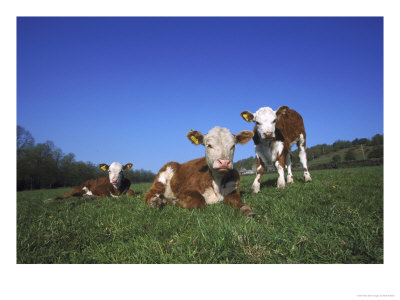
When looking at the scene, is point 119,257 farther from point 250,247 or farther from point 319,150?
point 319,150

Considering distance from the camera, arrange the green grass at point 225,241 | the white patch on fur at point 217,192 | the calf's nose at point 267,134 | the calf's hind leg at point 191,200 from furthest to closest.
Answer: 1. the calf's nose at point 267,134
2. the white patch on fur at point 217,192
3. the calf's hind leg at point 191,200
4. the green grass at point 225,241

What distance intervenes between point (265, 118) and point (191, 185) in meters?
2.82

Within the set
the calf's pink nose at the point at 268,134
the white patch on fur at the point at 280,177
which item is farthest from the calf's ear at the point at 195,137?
the white patch on fur at the point at 280,177

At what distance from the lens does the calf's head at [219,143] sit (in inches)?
143

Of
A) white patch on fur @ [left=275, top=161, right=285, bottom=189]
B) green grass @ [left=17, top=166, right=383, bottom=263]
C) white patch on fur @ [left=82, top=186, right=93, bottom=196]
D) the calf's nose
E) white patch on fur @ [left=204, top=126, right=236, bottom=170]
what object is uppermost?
the calf's nose

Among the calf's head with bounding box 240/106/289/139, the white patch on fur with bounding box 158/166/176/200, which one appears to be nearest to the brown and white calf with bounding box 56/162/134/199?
the white patch on fur with bounding box 158/166/176/200

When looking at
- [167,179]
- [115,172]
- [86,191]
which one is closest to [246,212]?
[167,179]

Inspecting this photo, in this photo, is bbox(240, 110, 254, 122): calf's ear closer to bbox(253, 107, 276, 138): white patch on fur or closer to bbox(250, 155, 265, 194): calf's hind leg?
bbox(253, 107, 276, 138): white patch on fur

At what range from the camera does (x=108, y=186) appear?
350 inches

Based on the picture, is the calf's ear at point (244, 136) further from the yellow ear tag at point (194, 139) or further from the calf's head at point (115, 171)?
the calf's head at point (115, 171)

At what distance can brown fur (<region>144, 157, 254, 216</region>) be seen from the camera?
12.6ft

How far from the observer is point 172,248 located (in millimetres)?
1998

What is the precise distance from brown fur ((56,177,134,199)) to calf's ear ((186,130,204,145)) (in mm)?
5101
